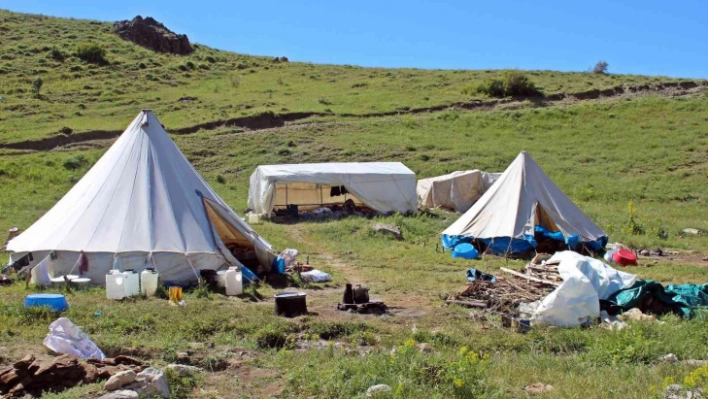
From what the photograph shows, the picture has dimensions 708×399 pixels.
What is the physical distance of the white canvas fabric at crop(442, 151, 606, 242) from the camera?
15.3 metres

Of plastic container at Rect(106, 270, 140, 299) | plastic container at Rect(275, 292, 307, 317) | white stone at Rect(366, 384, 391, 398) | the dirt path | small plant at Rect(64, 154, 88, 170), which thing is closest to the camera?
white stone at Rect(366, 384, 391, 398)

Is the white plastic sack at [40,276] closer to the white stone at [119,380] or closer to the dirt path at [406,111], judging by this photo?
the white stone at [119,380]

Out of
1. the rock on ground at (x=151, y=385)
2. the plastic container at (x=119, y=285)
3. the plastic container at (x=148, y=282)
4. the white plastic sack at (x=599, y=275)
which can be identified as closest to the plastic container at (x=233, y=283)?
the plastic container at (x=148, y=282)

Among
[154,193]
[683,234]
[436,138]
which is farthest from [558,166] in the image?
[154,193]

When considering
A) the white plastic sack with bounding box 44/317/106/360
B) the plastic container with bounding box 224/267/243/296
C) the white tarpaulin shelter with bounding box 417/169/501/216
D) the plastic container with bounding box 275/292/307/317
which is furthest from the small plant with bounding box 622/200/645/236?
the white plastic sack with bounding box 44/317/106/360

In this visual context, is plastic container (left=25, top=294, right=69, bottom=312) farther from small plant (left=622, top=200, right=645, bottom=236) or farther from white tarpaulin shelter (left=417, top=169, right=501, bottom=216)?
white tarpaulin shelter (left=417, top=169, right=501, bottom=216)

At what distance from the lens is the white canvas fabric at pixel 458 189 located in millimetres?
23016

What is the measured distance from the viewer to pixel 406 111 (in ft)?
122

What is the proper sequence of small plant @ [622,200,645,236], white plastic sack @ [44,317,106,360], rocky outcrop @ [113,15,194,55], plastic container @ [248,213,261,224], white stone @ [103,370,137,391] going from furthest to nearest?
1. rocky outcrop @ [113,15,194,55]
2. plastic container @ [248,213,261,224]
3. small plant @ [622,200,645,236]
4. white plastic sack @ [44,317,106,360]
5. white stone @ [103,370,137,391]

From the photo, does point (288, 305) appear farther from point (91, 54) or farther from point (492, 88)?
point (91, 54)

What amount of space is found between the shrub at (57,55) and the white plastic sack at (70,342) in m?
42.8

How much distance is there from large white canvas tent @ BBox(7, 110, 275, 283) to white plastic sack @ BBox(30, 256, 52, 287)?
33cm

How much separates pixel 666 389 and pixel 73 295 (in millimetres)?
7408

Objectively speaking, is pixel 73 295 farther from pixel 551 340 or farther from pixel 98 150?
pixel 98 150
